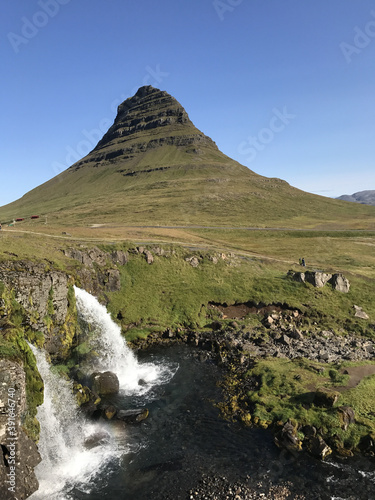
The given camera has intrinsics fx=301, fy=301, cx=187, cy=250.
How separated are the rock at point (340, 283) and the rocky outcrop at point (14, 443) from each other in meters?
52.9

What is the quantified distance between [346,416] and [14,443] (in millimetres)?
25062

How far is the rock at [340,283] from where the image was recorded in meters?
55.7

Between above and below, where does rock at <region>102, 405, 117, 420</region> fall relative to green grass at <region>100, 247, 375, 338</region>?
below

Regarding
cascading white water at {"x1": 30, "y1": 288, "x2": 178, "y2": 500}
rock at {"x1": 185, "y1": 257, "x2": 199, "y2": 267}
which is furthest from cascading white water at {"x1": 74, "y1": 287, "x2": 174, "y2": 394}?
rock at {"x1": 185, "y1": 257, "x2": 199, "y2": 267}

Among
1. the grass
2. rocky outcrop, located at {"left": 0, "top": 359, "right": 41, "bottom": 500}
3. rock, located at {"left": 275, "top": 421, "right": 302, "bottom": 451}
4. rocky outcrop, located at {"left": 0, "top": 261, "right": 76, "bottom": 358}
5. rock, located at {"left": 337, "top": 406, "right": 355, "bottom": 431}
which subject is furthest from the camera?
rocky outcrop, located at {"left": 0, "top": 261, "right": 76, "bottom": 358}

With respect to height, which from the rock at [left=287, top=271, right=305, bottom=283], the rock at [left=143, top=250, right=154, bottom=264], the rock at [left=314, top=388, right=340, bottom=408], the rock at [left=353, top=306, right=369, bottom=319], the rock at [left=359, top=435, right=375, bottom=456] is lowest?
the rock at [left=359, top=435, right=375, bottom=456]

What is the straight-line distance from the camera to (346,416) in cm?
2556

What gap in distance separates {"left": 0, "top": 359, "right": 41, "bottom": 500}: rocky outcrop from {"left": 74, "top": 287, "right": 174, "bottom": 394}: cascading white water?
15.4 metres

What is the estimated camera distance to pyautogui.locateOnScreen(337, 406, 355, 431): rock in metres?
25.2

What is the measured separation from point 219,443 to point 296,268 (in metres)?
47.8

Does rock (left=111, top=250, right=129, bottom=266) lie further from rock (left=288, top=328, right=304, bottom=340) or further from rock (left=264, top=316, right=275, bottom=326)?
rock (left=288, top=328, right=304, bottom=340)

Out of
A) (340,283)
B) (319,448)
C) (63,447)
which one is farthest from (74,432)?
(340,283)

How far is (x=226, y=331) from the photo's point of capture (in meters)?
46.4

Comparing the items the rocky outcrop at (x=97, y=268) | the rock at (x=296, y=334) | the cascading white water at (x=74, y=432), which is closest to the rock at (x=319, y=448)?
the cascading white water at (x=74, y=432)
